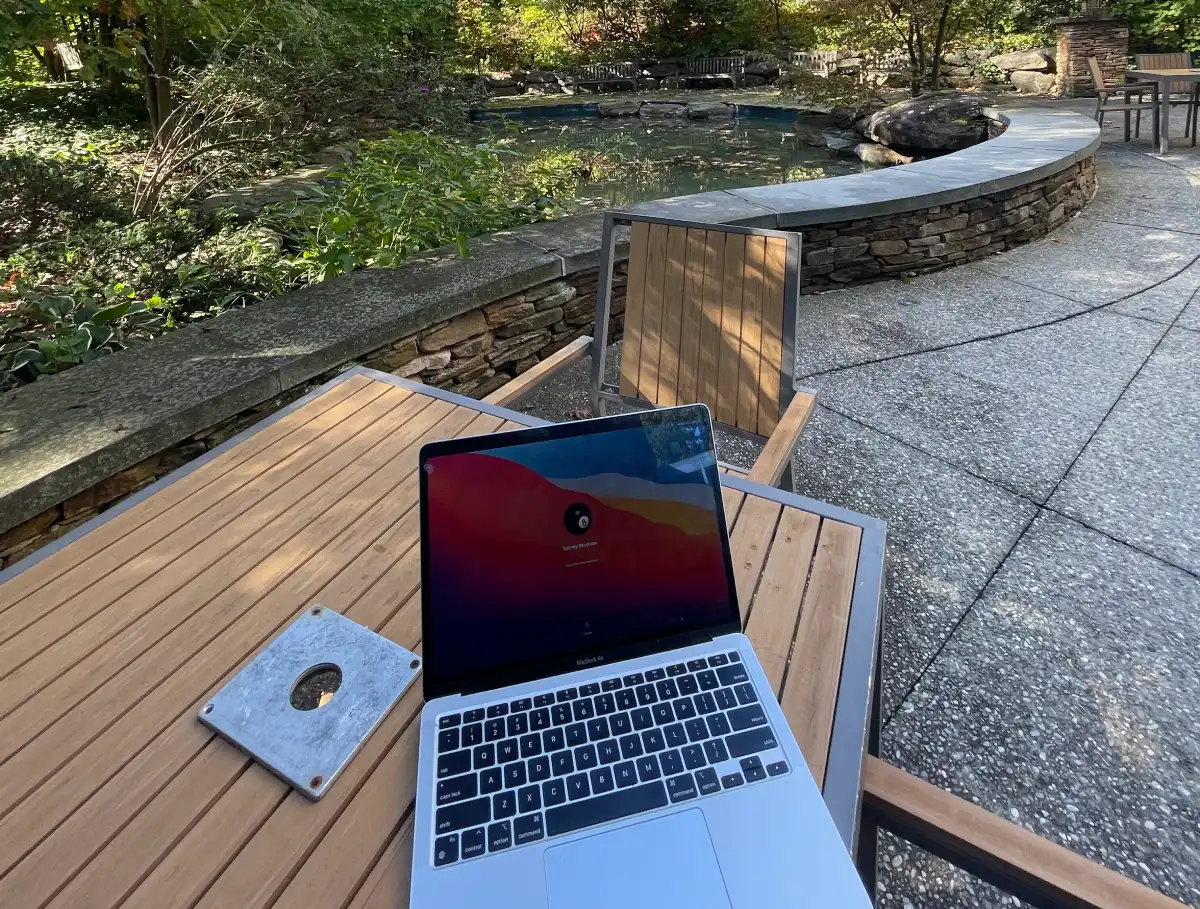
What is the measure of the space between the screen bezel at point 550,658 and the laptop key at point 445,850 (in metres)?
0.18

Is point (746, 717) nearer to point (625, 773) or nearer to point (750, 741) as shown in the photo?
point (750, 741)

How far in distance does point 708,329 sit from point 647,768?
4.94ft

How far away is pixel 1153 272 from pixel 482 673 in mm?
4905

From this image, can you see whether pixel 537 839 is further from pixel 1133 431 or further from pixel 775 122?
pixel 775 122

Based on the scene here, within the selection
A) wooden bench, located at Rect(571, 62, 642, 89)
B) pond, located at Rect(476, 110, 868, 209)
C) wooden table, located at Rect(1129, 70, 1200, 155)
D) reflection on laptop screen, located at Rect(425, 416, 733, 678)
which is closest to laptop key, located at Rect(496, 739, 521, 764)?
reflection on laptop screen, located at Rect(425, 416, 733, 678)

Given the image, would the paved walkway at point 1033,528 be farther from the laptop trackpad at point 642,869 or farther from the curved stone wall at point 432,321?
the laptop trackpad at point 642,869

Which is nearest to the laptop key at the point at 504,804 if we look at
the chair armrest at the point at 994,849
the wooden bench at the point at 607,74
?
the chair armrest at the point at 994,849

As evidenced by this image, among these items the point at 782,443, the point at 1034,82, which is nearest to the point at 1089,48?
the point at 1034,82

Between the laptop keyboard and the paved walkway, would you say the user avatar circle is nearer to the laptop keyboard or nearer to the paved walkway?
the laptop keyboard

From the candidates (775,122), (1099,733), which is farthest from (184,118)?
(775,122)

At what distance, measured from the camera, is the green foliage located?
3096mm

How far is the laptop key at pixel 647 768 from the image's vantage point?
2.58 ft

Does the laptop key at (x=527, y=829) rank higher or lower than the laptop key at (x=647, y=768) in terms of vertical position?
lower

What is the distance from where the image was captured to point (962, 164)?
4.52m
